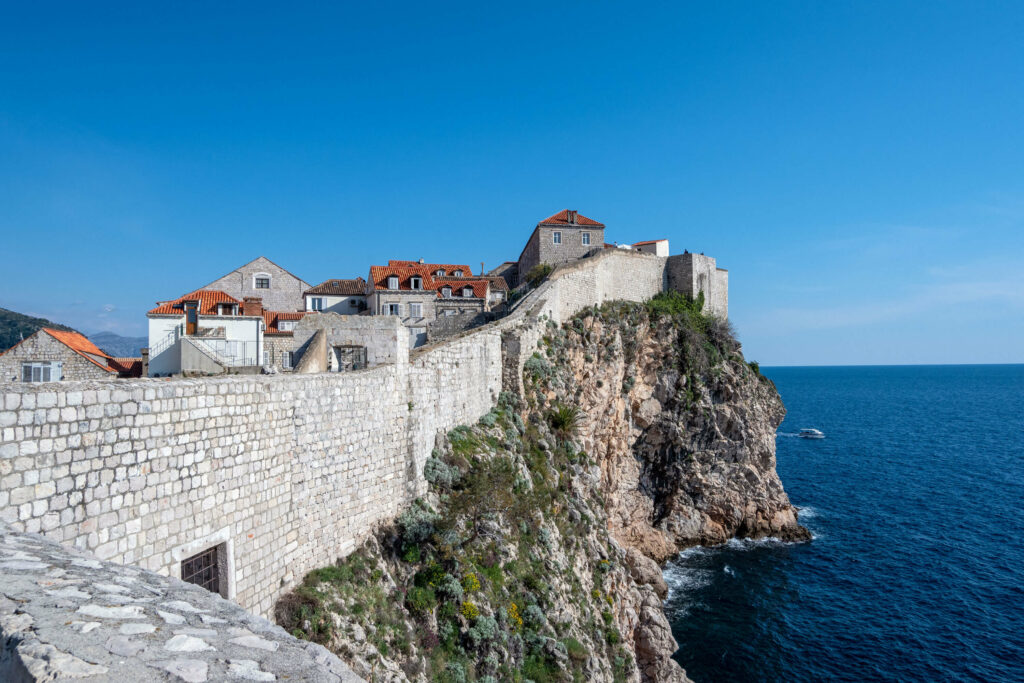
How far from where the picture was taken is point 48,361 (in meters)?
18.3

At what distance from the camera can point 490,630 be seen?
1343cm

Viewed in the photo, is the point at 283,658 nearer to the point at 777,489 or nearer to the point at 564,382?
the point at 564,382

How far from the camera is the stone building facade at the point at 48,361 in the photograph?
58.5 feet

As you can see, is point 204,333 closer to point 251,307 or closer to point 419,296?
point 251,307

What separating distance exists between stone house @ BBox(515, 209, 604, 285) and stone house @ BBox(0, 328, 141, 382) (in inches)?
1179

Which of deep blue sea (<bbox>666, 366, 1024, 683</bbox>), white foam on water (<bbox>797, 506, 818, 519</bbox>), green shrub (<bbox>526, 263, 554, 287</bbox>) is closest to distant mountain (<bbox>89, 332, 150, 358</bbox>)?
green shrub (<bbox>526, 263, 554, 287</bbox>)

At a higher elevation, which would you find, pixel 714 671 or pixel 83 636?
pixel 83 636

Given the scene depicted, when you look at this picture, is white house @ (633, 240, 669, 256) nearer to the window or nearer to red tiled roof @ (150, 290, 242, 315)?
red tiled roof @ (150, 290, 242, 315)

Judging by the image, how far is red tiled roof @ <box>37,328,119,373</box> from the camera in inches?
744

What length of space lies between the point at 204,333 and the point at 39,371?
19.9ft

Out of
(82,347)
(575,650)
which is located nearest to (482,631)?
(575,650)

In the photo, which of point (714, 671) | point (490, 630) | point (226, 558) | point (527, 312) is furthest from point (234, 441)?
point (714, 671)

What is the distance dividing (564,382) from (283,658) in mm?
24908

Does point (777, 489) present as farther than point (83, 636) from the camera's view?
Yes
